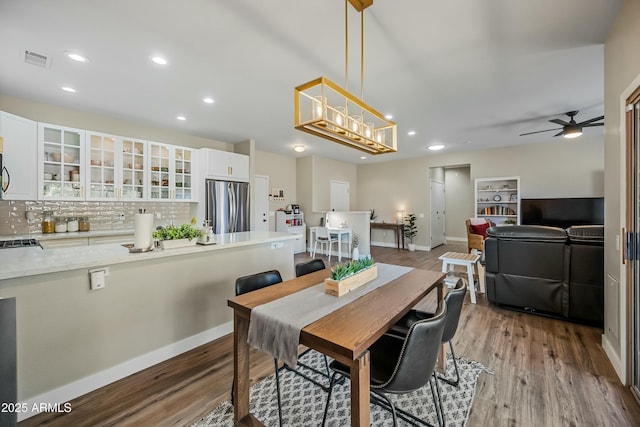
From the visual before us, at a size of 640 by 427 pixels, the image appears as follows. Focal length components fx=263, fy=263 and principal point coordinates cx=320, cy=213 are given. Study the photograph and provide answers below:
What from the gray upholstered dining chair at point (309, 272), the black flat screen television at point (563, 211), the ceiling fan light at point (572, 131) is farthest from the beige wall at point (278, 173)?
the ceiling fan light at point (572, 131)

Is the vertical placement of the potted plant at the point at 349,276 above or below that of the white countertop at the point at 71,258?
below

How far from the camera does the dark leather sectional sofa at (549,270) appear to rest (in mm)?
2764

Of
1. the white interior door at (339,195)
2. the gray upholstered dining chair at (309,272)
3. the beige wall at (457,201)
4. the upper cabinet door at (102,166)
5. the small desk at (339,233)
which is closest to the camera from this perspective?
the gray upholstered dining chair at (309,272)

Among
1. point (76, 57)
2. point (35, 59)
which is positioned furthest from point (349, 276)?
point (35, 59)

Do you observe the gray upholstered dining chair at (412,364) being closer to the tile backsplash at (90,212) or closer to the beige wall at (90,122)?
the tile backsplash at (90,212)

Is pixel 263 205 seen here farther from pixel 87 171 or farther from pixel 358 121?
pixel 358 121

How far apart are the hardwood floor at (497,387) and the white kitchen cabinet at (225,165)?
131 inches

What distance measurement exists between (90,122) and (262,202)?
3.56 m

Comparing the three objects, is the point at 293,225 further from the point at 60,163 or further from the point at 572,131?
the point at 572,131

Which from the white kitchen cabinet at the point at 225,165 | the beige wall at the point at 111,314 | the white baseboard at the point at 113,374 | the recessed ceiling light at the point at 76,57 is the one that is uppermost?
the recessed ceiling light at the point at 76,57

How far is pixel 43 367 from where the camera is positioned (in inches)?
66.9

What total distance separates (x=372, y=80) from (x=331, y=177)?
490 cm

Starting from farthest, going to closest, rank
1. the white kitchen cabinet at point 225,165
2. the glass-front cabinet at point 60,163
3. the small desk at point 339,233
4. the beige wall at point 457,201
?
the beige wall at point 457,201, the small desk at point 339,233, the white kitchen cabinet at point 225,165, the glass-front cabinet at point 60,163

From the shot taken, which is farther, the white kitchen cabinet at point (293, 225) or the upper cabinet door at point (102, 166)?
the white kitchen cabinet at point (293, 225)
